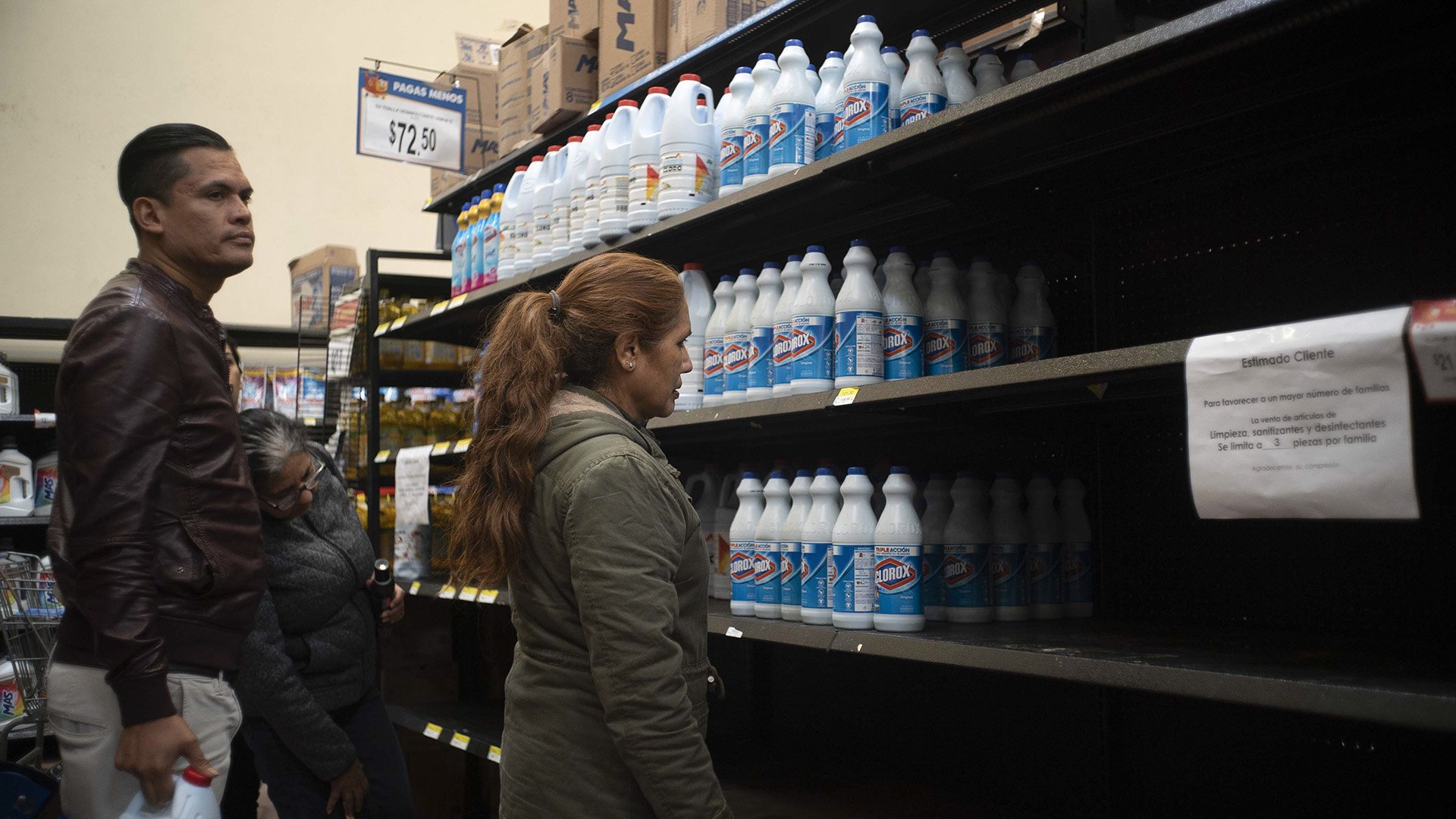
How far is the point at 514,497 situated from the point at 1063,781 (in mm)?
1512

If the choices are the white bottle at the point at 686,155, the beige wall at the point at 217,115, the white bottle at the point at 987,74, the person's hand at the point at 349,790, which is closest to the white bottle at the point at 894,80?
the white bottle at the point at 987,74

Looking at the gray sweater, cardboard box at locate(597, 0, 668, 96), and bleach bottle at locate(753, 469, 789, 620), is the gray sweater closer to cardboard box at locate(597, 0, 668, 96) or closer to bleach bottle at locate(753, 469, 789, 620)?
bleach bottle at locate(753, 469, 789, 620)

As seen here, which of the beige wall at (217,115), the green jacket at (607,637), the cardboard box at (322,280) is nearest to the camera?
the green jacket at (607,637)

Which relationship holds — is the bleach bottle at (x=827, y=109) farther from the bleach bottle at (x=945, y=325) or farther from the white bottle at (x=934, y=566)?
the white bottle at (x=934, y=566)

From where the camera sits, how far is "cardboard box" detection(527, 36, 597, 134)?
3500mm

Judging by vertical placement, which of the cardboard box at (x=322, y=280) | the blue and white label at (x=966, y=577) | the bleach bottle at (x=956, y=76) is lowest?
the blue and white label at (x=966, y=577)

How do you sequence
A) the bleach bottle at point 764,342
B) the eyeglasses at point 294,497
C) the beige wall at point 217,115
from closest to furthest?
the bleach bottle at point 764,342, the eyeglasses at point 294,497, the beige wall at point 217,115

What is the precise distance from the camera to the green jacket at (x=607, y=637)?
1.59 m

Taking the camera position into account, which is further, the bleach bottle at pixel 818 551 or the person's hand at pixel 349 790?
the person's hand at pixel 349 790

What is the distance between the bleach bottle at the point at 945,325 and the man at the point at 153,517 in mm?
1380

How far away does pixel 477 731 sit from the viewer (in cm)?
359

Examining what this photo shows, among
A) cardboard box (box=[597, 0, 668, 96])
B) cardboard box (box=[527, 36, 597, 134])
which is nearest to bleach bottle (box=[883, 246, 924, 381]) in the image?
cardboard box (box=[597, 0, 668, 96])

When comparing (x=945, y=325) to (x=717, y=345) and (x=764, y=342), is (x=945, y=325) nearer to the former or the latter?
(x=764, y=342)

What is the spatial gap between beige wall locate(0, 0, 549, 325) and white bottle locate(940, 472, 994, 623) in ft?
19.8
